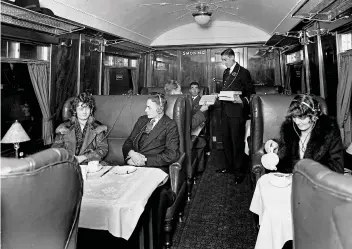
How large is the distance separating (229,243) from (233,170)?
88.8 inches

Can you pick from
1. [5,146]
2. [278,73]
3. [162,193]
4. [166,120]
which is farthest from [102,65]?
[278,73]

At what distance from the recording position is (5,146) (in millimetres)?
3686

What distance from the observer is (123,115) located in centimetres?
373

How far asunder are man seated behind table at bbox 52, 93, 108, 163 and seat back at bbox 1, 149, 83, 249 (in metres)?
2.11

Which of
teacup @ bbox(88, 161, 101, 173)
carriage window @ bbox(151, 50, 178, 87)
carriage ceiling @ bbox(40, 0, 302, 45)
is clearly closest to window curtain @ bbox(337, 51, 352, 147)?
carriage ceiling @ bbox(40, 0, 302, 45)

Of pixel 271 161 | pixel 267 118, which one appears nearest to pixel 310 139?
pixel 271 161

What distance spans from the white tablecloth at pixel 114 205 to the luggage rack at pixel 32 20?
2.10 meters

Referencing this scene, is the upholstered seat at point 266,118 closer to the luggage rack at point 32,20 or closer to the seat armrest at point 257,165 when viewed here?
the seat armrest at point 257,165

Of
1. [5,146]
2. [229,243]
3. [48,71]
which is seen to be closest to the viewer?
[229,243]

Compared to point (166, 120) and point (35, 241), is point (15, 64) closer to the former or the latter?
point (166, 120)

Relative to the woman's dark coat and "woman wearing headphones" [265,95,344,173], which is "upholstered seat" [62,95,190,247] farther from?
"woman wearing headphones" [265,95,344,173]

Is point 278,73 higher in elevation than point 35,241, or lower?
higher

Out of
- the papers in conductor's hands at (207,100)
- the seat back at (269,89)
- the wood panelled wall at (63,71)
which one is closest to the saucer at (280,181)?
the papers in conductor's hands at (207,100)

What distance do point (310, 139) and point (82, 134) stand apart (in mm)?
2381
